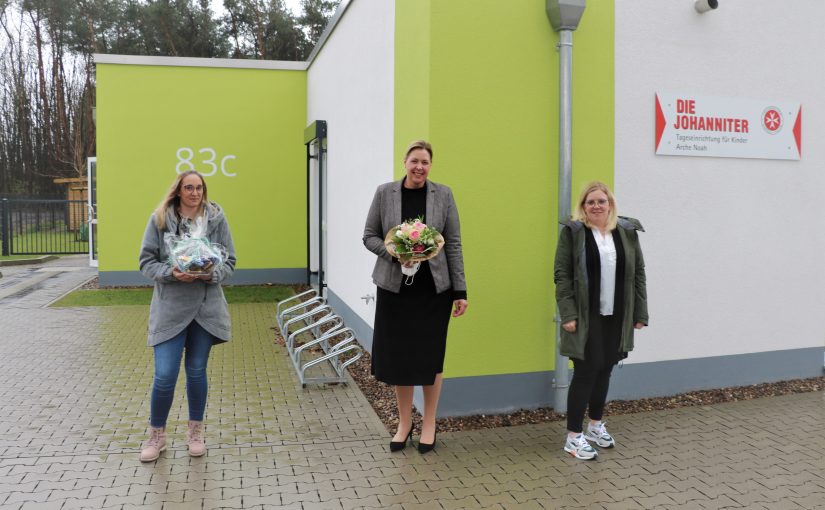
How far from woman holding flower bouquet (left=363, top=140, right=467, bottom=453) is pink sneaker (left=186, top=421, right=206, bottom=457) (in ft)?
3.95

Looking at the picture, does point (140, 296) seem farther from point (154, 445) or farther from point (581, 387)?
point (581, 387)

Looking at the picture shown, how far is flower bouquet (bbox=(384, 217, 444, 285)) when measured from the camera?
13.5ft

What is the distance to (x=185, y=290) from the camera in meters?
4.30

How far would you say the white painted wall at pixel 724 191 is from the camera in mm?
5594

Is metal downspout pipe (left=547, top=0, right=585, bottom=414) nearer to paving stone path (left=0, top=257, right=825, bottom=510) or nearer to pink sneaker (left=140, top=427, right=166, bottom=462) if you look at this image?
paving stone path (left=0, top=257, right=825, bottom=510)

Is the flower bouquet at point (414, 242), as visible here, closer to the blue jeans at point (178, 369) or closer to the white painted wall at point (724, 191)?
the blue jeans at point (178, 369)

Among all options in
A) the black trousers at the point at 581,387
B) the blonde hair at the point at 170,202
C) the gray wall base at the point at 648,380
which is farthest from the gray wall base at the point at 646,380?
the blonde hair at the point at 170,202

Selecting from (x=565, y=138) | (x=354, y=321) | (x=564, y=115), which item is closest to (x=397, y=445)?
(x=565, y=138)

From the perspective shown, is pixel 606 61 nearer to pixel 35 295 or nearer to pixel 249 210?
pixel 249 210

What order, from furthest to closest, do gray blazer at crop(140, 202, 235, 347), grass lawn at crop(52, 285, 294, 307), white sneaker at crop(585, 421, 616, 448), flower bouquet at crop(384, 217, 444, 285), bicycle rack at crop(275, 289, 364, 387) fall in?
grass lawn at crop(52, 285, 294, 307) < bicycle rack at crop(275, 289, 364, 387) < white sneaker at crop(585, 421, 616, 448) < gray blazer at crop(140, 202, 235, 347) < flower bouquet at crop(384, 217, 444, 285)

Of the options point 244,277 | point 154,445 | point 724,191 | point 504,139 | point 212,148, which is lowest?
point 154,445

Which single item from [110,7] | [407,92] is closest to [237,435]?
[407,92]

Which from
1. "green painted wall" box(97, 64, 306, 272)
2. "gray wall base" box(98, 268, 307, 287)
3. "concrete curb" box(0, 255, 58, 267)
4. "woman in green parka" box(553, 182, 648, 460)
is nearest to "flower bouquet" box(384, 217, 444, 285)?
"woman in green parka" box(553, 182, 648, 460)

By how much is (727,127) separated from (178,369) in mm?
4719
